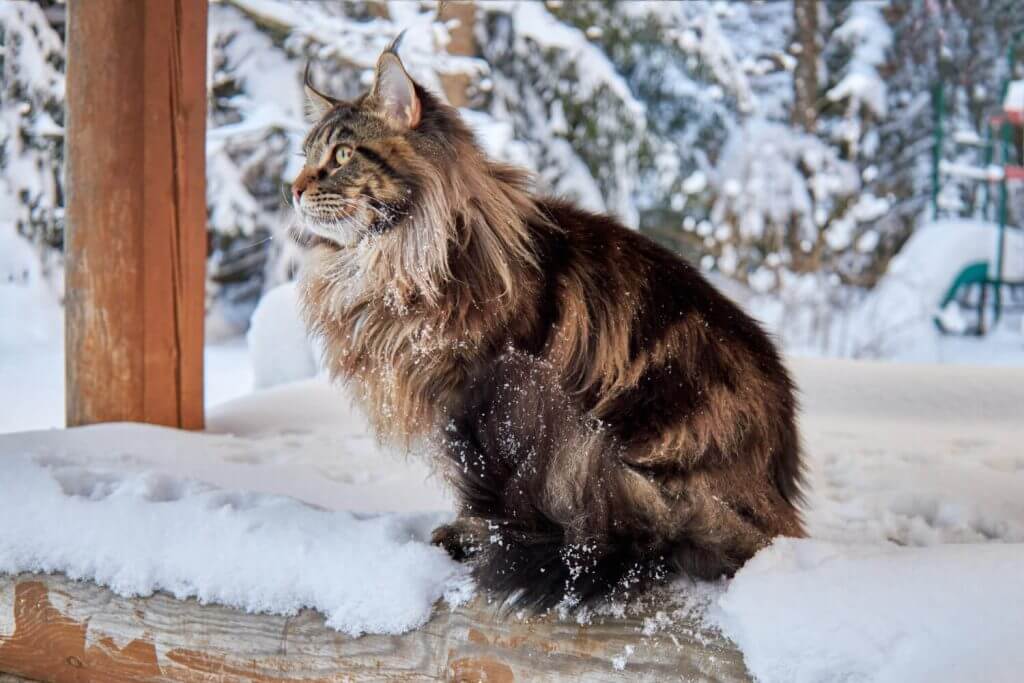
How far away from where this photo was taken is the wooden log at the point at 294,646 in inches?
41.1

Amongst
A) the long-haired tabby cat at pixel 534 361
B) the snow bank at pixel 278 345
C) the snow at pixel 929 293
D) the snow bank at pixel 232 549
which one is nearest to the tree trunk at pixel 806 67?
the snow at pixel 929 293

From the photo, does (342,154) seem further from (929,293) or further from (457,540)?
(929,293)

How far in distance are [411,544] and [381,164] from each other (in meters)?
0.66

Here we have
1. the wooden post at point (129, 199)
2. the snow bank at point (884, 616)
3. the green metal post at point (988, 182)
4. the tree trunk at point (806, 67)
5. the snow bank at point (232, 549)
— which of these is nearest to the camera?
the snow bank at point (884, 616)

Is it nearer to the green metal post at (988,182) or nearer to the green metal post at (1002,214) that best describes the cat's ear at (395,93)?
the green metal post at (1002,214)

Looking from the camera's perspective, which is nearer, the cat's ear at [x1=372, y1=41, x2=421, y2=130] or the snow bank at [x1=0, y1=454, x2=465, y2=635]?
the snow bank at [x1=0, y1=454, x2=465, y2=635]

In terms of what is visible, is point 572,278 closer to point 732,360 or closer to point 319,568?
point 732,360

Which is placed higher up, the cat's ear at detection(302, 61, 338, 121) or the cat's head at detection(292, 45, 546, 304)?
the cat's ear at detection(302, 61, 338, 121)

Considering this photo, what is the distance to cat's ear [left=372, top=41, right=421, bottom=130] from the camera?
1.44 metres

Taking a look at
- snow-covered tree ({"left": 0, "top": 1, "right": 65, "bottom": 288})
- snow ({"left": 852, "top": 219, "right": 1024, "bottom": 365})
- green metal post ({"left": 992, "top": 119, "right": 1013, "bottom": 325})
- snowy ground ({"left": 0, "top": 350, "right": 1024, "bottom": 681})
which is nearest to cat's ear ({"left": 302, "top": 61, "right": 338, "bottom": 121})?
snowy ground ({"left": 0, "top": 350, "right": 1024, "bottom": 681})

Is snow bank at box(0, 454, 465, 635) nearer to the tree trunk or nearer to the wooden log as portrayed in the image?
the wooden log

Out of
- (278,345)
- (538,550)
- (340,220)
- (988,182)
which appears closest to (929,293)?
(988,182)

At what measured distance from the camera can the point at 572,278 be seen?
1412 mm

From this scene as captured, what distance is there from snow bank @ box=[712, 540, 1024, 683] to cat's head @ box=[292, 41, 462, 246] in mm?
833
